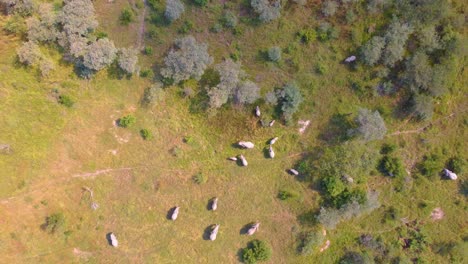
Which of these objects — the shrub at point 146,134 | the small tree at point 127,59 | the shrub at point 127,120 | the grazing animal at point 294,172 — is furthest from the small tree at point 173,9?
the grazing animal at point 294,172

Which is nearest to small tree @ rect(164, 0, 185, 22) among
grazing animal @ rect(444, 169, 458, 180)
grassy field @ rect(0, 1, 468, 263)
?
grassy field @ rect(0, 1, 468, 263)

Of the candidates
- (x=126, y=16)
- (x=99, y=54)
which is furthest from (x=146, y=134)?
(x=126, y=16)

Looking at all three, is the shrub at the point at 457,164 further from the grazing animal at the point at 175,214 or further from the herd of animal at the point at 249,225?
the grazing animal at the point at 175,214

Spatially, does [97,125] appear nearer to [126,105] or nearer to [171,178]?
[126,105]

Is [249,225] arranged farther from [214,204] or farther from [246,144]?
[246,144]

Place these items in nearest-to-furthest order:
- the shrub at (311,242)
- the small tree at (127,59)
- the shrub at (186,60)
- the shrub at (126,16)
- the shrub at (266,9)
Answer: the shrub at (186,60)
the shrub at (266,9)
the small tree at (127,59)
the shrub at (126,16)
the shrub at (311,242)

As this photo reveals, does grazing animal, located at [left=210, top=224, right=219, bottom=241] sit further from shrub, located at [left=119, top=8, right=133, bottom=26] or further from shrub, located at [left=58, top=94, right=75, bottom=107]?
shrub, located at [left=119, top=8, right=133, bottom=26]
